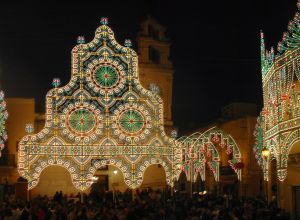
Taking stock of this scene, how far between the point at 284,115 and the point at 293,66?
101 inches

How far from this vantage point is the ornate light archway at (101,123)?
104 feet

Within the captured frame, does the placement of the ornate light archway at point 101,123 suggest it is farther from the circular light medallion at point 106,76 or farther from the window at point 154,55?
the window at point 154,55

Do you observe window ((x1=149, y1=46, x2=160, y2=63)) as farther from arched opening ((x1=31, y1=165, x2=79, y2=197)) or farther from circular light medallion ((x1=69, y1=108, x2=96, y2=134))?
circular light medallion ((x1=69, y1=108, x2=96, y2=134))

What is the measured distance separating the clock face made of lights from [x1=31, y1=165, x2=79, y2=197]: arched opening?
12328 millimetres

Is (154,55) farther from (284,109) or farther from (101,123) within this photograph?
(284,109)

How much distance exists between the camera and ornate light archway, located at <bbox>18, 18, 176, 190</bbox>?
104 ft

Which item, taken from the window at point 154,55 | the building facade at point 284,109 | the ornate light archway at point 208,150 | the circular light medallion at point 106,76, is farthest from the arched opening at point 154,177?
the building facade at point 284,109

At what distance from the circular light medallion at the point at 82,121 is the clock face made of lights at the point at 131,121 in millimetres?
1686

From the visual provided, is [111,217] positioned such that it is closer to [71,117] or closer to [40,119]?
[71,117]

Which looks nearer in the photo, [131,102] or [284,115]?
[284,115]

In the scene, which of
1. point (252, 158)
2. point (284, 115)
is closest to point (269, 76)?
point (284, 115)

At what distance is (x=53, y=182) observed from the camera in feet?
141

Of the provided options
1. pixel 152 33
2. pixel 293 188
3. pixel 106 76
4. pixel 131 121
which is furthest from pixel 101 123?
pixel 152 33

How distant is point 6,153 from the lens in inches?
1687
